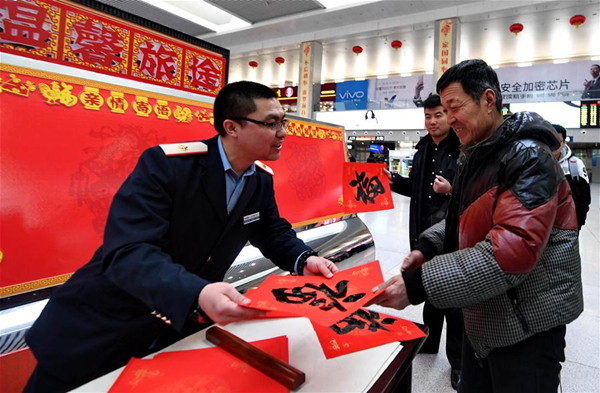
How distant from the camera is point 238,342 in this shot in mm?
911

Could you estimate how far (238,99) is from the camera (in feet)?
3.90

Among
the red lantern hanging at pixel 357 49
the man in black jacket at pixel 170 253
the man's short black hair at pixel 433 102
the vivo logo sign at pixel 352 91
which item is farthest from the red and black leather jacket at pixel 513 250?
the vivo logo sign at pixel 352 91

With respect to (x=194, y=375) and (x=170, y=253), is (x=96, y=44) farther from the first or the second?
(x=194, y=375)

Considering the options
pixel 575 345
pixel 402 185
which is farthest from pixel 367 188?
pixel 575 345

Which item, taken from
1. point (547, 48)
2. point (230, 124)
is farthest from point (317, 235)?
point (547, 48)

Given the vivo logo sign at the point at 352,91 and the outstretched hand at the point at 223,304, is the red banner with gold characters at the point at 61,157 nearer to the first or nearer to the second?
the outstretched hand at the point at 223,304

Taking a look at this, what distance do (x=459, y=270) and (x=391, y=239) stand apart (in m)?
4.27

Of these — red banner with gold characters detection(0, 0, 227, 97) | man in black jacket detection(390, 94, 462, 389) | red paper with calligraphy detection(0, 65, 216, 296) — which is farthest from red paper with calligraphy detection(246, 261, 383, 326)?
red banner with gold characters detection(0, 0, 227, 97)

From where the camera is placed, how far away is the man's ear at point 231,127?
119cm

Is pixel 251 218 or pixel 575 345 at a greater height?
pixel 251 218

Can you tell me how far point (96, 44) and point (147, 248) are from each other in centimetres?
158

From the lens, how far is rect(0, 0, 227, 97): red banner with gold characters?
1624 mm

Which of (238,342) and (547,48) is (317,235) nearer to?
(238,342)

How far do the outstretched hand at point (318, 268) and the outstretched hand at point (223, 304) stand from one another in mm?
391
